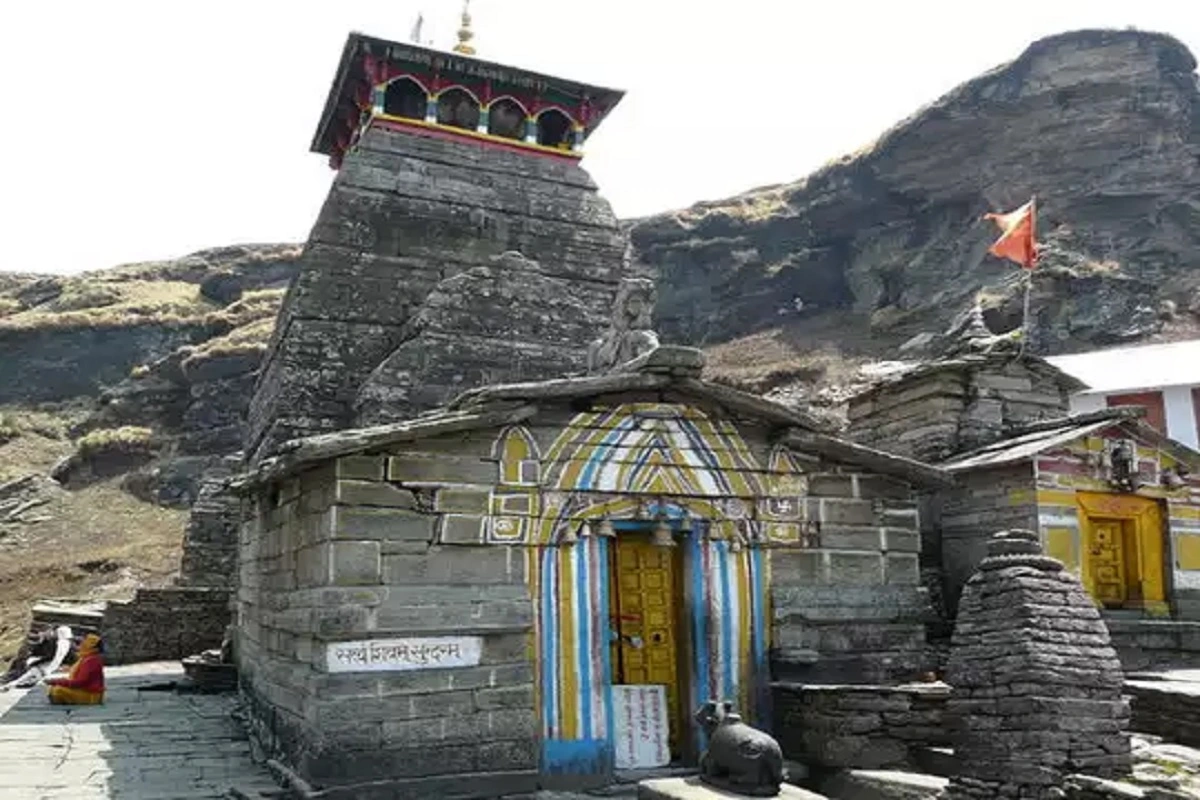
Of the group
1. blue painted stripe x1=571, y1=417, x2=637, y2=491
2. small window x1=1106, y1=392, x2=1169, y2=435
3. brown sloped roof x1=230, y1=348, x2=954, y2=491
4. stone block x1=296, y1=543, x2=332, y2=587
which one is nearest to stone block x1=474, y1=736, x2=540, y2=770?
stone block x1=296, y1=543, x2=332, y2=587

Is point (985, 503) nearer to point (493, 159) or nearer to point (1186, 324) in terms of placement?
point (493, 159)

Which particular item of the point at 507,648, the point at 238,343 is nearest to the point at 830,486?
the point at 507,648

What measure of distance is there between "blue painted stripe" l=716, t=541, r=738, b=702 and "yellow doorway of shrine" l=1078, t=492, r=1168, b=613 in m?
5.30

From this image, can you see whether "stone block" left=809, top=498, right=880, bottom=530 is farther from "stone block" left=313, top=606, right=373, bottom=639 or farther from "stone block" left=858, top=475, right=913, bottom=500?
"stone block" left=313, top=606, right=373, bottom=639

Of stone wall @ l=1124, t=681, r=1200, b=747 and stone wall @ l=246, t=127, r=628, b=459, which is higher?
stone wall @ l=246, t=127, r=628, b=459

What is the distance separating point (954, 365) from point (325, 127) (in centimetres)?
1256

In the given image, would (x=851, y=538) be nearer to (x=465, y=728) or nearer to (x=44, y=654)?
(x=465, y=728)

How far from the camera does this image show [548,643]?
9453mm

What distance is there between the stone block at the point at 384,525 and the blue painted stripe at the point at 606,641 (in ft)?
5.74

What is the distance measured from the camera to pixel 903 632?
10922mm

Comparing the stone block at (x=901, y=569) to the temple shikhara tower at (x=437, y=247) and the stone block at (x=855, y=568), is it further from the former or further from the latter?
the temple shikhara tower at (x=437, y=247)

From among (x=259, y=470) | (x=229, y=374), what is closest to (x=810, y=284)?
(x=229, y=374)

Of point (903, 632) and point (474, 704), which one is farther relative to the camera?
point (903, 632)

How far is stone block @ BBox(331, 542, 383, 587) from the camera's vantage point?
8633mm
